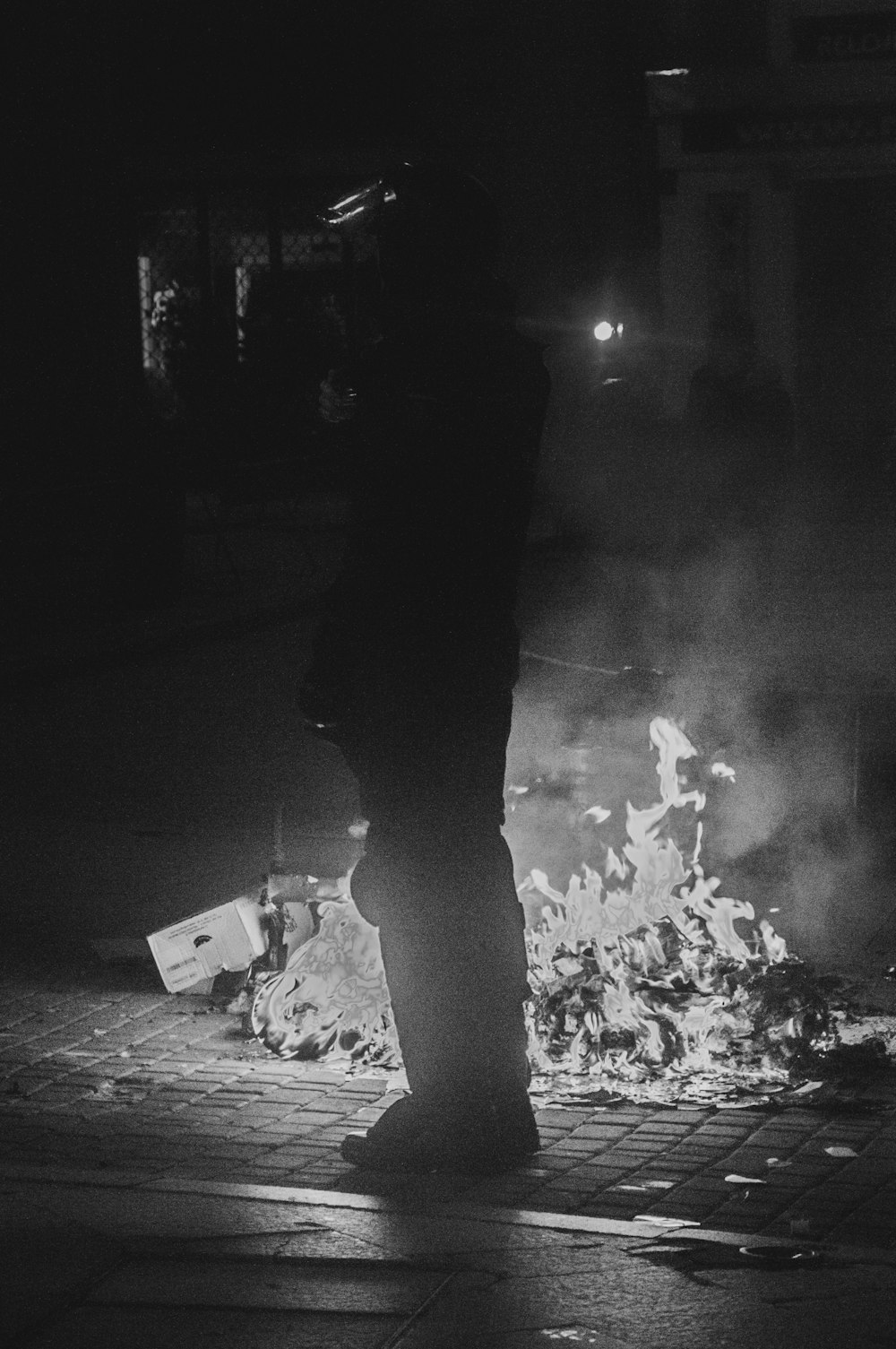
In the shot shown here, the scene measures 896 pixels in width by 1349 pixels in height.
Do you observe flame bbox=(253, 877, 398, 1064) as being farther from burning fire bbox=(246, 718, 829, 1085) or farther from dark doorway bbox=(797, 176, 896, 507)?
dark doorway bbox=(797, 176, 896, 507)

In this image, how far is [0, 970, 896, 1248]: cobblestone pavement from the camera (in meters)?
4.31

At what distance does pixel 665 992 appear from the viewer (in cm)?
543

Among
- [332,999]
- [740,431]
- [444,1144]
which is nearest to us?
[444,1144]

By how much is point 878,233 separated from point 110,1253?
2455 cm

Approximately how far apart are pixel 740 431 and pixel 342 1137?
10.3 metres

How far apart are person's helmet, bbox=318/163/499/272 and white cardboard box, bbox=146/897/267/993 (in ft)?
7.59

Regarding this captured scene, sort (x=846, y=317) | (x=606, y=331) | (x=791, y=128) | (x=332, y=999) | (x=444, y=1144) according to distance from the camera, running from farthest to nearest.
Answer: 1. (x=846, y=317)
2. (x=606, y=331)
3. (x=791, y=128)
4. (x=332, y=999)
5. (x=444, y=1144)

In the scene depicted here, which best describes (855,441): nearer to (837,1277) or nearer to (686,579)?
(686,579)

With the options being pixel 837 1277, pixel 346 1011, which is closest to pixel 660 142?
pixel 346 1011

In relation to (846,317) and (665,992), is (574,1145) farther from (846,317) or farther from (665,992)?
(846,317)

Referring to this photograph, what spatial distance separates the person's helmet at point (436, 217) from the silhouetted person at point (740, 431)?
9.91m

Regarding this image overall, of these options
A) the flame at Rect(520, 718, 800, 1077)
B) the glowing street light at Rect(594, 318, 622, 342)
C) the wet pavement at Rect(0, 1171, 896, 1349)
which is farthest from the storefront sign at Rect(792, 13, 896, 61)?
the wet pavement at Rect(0, 1171, 896, 1349)

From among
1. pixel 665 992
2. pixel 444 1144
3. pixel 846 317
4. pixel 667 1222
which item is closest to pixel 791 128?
pixel 846 317

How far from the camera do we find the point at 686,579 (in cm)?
1725
